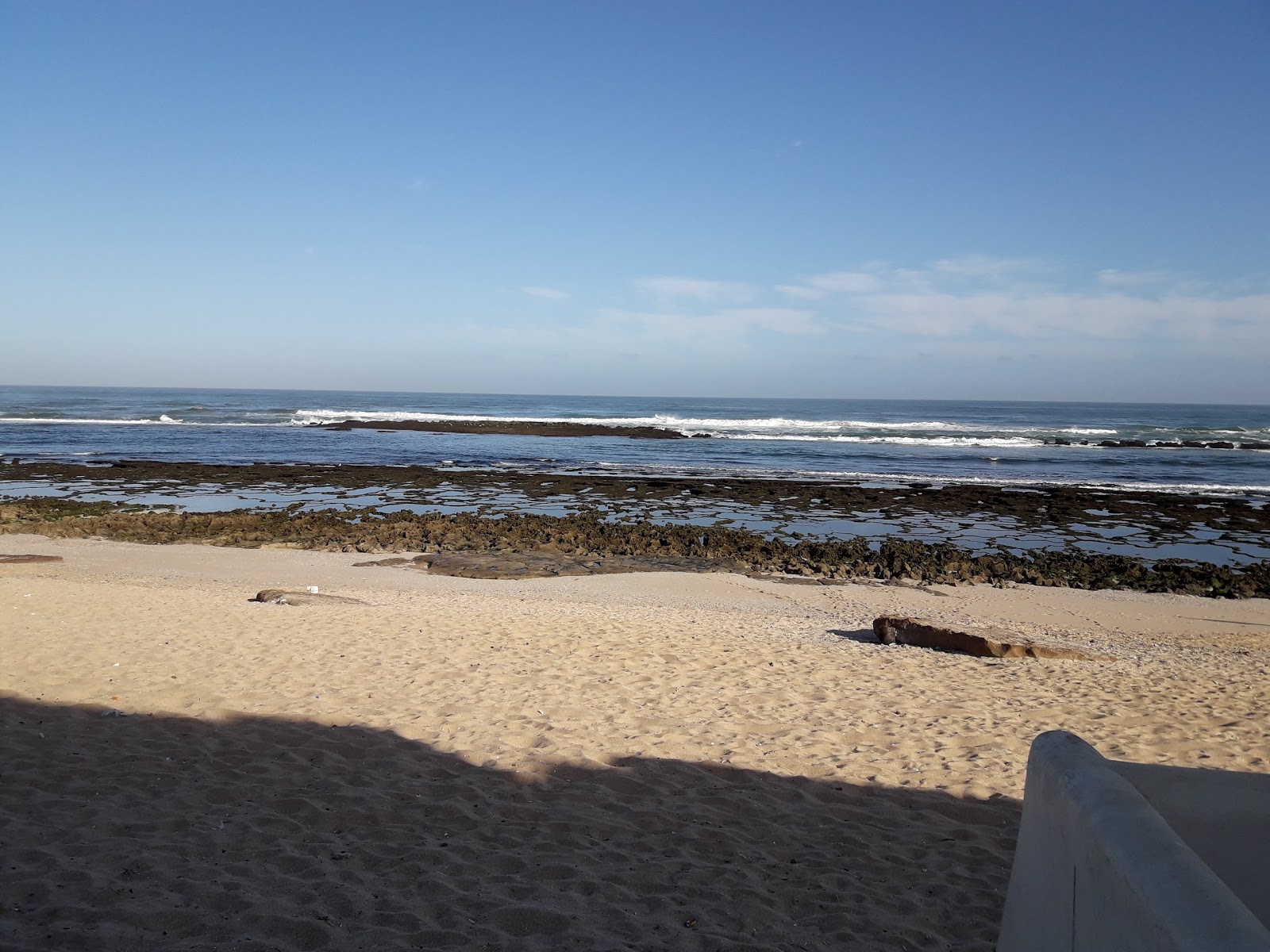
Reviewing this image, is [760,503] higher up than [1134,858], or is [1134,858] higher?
[1134,858]

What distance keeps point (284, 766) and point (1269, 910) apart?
460cm

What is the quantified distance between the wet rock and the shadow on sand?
12.3ft

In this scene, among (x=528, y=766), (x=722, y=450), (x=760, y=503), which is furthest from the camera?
(x=722, y=450)

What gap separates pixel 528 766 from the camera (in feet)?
17.0

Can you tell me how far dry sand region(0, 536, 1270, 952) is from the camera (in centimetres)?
352

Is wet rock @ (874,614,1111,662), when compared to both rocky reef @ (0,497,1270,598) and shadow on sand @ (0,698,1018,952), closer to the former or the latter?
shadow on sand @ (0,698,1018,952)

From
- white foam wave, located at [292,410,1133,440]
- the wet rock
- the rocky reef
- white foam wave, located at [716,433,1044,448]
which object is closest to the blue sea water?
white foam wave, located at [716,433,1044,448]

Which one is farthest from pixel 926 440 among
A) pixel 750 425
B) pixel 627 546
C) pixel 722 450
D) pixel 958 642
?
pixel 958 642

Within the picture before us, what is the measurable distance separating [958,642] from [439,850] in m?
6.06

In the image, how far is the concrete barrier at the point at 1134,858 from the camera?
173 cm

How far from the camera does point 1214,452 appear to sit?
37.7m

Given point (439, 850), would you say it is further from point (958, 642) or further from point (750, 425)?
point (750, 425)

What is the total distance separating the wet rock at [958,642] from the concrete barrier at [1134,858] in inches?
231

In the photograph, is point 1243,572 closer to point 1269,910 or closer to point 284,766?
point 1269,910
